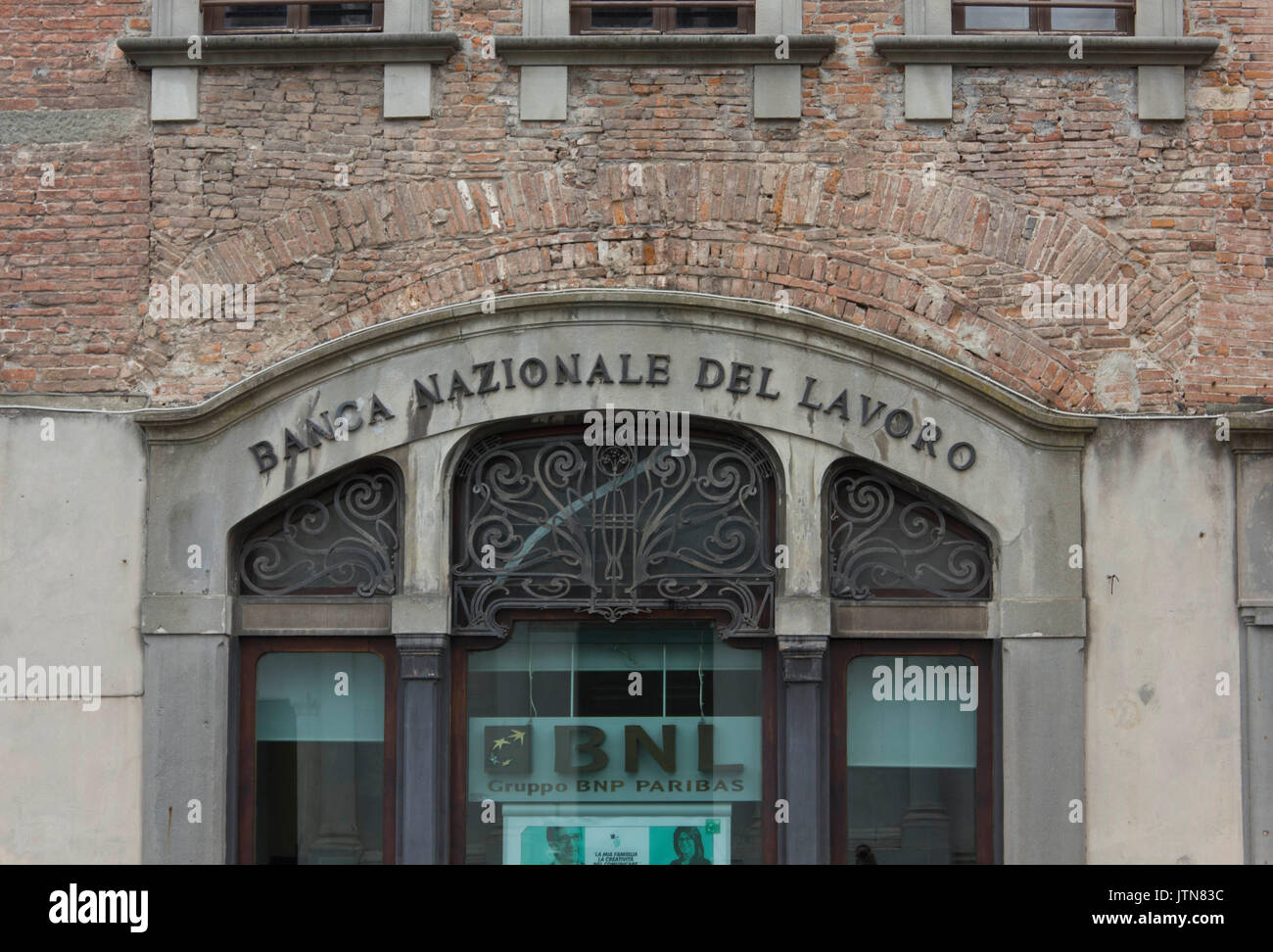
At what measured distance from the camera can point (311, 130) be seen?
8914 mm

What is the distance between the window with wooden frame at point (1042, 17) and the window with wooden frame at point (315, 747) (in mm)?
4980

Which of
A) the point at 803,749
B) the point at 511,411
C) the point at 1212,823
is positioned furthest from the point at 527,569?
the point at 1212,823

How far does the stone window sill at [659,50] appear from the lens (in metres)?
8.75

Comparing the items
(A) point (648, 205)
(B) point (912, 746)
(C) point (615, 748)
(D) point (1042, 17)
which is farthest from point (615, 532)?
(D) point (1042, 17)

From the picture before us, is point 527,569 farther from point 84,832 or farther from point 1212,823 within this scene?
point 1212,823

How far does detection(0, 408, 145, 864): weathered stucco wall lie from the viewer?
28.0 ft

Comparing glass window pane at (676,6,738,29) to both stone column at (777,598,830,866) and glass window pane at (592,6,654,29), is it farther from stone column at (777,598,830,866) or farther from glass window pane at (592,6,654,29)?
stone column at (777,598,830,866)

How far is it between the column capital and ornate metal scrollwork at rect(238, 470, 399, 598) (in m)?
0.45

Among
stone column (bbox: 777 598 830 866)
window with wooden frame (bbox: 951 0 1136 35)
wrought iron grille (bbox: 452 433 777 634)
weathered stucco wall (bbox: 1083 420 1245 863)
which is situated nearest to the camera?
weathered stucco wall (bbox: 1083 420 1245 863)

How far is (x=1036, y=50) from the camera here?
879 centimetres

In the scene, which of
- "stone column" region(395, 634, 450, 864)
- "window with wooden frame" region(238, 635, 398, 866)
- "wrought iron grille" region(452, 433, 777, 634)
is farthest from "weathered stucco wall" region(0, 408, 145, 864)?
"wrought iron grille" region(452, 433, 777, 634)

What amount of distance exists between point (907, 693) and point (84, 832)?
470 cm

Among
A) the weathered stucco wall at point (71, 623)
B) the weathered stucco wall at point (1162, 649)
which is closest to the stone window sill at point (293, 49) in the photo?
the weathered stucco wall at point (71, 623)

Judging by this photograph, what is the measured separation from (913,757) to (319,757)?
3.40 m
